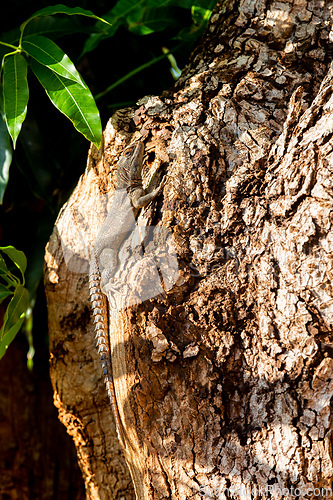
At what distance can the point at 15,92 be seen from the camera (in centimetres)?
141

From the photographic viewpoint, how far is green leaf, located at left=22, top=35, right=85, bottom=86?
4.41 feet

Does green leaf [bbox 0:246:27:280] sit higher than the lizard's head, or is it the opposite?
the lizard's head

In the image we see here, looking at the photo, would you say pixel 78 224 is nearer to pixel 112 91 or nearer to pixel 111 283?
pixel 111 283

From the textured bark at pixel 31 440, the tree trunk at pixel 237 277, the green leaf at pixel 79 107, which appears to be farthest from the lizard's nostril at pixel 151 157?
the textured bark at pixel 31 440

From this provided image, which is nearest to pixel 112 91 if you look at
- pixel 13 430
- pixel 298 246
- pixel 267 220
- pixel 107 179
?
pixel 107 179

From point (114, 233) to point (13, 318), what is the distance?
1.76 feet

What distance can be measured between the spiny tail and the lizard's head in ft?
1.19

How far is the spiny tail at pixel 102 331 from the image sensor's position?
4.66ft

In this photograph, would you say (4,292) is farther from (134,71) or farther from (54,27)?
(134,71)

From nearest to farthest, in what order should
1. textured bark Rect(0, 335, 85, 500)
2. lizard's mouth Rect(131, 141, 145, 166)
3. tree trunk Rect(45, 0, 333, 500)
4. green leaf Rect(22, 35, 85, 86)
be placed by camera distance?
tree trunk Rect(45, 0, 333, 500) < green leaf Rect(22, 35, 85, 86) < lizard's mouth Rect(131, 141, 145, 166) < textured bark Rect(0, 335, 85, 500)

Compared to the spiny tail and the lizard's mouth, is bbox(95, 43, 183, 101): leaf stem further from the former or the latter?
A: the spiny tail

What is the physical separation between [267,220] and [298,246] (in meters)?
0.15

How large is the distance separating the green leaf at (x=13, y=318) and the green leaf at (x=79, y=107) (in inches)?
25.6

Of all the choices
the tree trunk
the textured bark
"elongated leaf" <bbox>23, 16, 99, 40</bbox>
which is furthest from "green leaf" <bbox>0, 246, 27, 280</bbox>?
the textured bark
